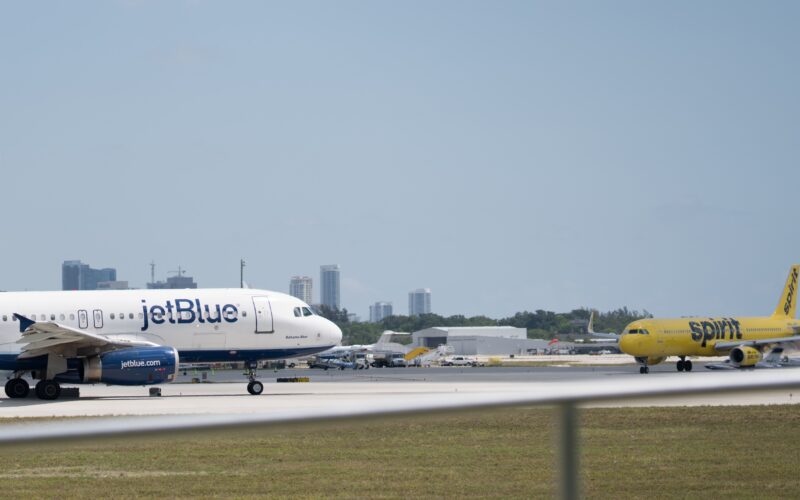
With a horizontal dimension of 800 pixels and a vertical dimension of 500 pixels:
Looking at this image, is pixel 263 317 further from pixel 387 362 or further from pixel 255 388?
pixel 387 362

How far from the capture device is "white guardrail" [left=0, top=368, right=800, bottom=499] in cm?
316

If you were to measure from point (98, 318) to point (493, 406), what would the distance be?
3036 centimetres

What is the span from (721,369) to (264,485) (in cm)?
5353

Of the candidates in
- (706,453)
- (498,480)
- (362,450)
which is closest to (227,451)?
(362,450)

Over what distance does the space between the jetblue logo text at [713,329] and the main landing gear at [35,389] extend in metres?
32.1

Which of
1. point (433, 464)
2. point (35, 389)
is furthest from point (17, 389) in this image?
point (433, 464)

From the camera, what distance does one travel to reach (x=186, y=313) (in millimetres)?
32688

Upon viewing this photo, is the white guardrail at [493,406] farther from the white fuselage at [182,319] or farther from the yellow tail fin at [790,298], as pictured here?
the yellow tail fin at [790,298]

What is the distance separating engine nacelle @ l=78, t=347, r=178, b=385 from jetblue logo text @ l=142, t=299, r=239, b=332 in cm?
288

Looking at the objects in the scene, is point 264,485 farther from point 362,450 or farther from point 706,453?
point 706,453

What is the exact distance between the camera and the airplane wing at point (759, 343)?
53.4 m

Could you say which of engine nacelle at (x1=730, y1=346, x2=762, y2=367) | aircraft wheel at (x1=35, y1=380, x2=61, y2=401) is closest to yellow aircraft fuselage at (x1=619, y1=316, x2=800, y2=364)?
engine nacelle at (x1=730, y1=346, x2=762, y2=367)

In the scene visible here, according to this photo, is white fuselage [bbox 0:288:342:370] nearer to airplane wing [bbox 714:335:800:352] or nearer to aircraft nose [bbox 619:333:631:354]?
aircraft nose [bbox 619:333:631:354]

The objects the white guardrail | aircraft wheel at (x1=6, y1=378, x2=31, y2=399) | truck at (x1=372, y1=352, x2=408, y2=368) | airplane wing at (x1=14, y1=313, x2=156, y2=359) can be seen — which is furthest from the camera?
truck at (x1=372, y1=352, x2=408, y2=368)
